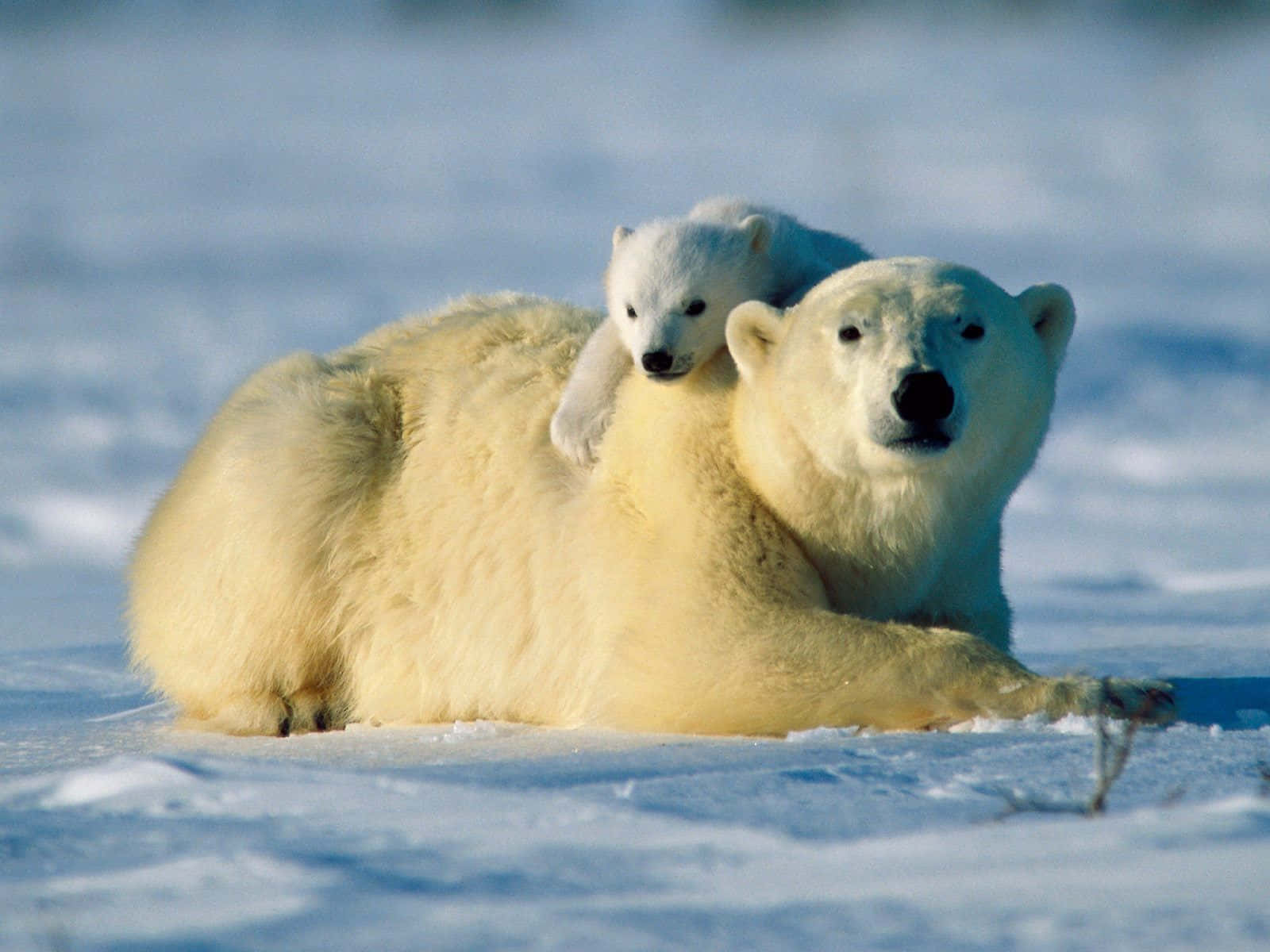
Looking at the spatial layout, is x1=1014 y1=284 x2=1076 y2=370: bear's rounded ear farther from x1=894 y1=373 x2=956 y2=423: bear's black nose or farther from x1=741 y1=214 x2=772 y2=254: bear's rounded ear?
x1=741 y1=214 x2=772 y2=254: bear's rounded ear

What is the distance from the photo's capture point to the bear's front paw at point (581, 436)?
157 inches

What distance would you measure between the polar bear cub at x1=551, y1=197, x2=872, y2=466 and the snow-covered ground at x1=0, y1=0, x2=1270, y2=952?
79cm

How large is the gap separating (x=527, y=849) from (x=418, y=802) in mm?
327

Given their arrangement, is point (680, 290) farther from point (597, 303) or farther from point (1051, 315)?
point (597, 303)

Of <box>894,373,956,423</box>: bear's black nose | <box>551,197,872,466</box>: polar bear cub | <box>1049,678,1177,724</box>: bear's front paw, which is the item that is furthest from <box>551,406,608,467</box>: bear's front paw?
<box>1049,678,1177,724</box>: bear's front paw

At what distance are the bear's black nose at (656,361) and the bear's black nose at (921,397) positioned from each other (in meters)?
0.62

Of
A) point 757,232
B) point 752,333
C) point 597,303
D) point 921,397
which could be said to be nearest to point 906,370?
point 921,397

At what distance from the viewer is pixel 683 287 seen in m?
3.89

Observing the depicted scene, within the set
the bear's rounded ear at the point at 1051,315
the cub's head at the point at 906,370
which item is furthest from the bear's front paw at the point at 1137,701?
the bear's rounded ear at the point at 1051,315

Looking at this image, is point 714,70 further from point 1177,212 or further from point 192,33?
point 1177,212

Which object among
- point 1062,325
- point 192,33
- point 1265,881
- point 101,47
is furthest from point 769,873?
point 192,33

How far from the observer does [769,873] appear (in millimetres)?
2080

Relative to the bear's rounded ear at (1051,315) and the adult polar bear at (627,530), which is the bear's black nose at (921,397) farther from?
the bear's rounded ear at (1051,315)

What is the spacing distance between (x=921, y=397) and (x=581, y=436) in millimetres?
989
